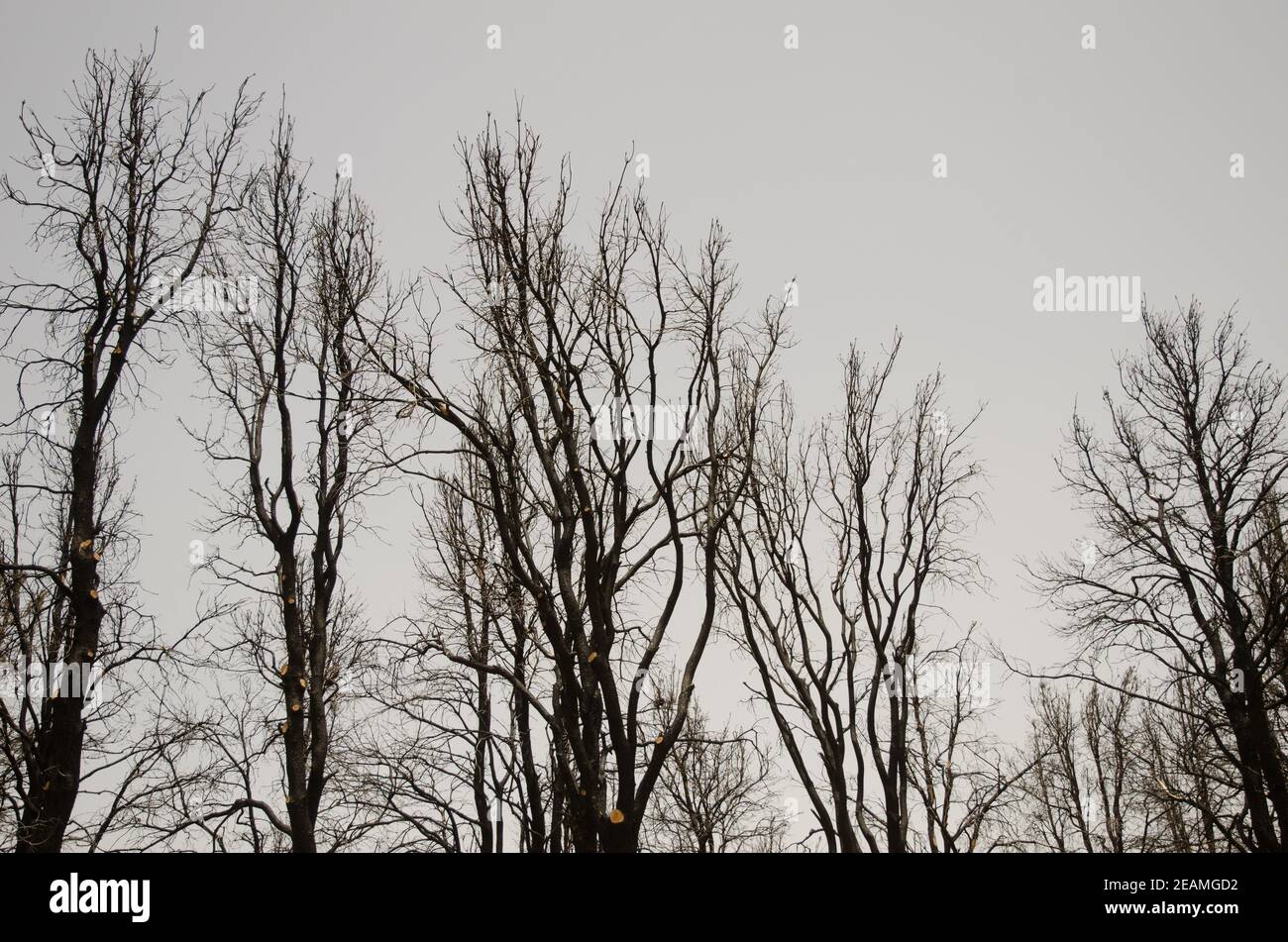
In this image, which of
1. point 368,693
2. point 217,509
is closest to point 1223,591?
point 368,693

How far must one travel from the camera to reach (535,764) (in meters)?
15.6

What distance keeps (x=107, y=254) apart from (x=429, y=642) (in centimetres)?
656

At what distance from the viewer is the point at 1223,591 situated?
14.3 meters

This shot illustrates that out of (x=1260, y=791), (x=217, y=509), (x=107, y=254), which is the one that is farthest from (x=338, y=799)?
(x=1260, y=791)

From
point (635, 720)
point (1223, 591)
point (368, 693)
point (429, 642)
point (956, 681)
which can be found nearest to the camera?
point (635, 720)

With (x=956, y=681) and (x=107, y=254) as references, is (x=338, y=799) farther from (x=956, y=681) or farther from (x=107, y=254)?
(x=956, y=681)

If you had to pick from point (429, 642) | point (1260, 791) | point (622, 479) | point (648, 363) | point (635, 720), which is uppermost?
point (648, 363)

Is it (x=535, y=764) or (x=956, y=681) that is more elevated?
(x=956, y=681)

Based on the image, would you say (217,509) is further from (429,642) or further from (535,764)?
(535,764)
